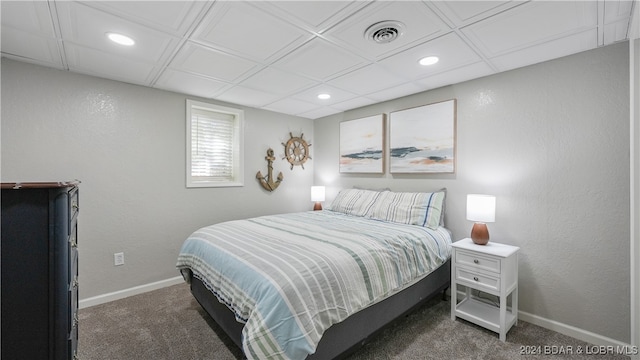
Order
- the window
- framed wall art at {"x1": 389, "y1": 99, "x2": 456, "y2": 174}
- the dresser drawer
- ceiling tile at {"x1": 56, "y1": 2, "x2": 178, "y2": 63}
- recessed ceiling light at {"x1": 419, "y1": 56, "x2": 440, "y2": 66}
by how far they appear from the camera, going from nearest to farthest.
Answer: the dresser drawer → ceiling tile at {"x1": 56, "y1": 2, "x2": 178, "y2": 63} → recessed ceiling light at {"x1": 419, "y1": 56, "x2": 440, "y2": 66} → framed wall art at {"x1": 389, "y1": 99, "x2": 456, "y2": 174} → the window

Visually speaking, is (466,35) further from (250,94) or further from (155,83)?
(155,83)

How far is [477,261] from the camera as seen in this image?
2.28 meters

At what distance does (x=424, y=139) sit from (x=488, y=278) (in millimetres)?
1624

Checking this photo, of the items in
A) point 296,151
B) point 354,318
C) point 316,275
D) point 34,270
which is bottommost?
point 354,318

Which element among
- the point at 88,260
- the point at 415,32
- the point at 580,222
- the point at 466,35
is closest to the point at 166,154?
the point at 88,260

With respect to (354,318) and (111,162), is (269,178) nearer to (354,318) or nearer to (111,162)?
(111,162)

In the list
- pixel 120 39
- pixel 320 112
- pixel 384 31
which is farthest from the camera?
pixel 320 112

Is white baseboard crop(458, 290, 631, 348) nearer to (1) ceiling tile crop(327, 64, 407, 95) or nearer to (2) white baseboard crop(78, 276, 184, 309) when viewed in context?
(1) ceiling tile crop(327, 64, 407, 95)

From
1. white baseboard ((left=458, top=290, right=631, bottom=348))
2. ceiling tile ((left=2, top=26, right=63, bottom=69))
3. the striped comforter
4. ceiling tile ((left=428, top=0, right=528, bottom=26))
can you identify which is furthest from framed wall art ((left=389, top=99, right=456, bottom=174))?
ceiling tile ((left=2, top=26, right=63, bottom=69))

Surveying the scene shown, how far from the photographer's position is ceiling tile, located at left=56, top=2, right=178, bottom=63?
65.5 inches

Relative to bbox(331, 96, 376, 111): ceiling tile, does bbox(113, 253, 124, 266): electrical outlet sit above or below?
below

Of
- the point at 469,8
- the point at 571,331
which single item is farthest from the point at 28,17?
the point at 571,331

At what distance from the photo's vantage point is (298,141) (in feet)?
14.6

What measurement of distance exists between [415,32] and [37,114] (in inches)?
131
